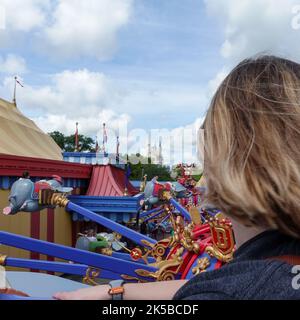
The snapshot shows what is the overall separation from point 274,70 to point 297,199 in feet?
0.70

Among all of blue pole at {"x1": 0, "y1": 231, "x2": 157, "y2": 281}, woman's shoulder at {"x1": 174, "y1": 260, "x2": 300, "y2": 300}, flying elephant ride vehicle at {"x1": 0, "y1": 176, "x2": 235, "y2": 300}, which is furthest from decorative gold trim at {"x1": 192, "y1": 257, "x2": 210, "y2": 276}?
woman's shoulder at {"x1": 174, "y1": 260, "x2": 300, "y2": 300}

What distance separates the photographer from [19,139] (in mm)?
10438

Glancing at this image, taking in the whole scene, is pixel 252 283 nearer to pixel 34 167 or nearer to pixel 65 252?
pixel 65 252

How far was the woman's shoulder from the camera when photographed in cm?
51

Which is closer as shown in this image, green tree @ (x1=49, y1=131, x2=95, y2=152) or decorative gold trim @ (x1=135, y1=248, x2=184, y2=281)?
decorative gold trim @ (x1=135, y1=248, x2=184, y2=281)

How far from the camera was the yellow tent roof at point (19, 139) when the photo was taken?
9261mm

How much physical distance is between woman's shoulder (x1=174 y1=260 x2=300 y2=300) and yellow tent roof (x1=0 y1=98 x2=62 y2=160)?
8296 millimetres

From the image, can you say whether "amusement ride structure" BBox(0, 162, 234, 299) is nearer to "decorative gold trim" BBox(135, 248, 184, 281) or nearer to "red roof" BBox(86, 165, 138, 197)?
"decorative gold trim" BBox(135, 248, 184, 281)

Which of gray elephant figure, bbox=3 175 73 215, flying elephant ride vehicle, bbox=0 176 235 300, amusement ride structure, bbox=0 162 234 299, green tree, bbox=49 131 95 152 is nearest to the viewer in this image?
flying elephant ride vehicle, bbox=0 176 235 300

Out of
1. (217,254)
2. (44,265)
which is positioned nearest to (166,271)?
(217,254)

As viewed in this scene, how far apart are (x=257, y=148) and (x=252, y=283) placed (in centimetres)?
18

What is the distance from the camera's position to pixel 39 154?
1054cm
